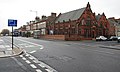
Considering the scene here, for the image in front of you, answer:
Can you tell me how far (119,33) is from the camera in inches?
3332

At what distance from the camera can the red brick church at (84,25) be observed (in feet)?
223

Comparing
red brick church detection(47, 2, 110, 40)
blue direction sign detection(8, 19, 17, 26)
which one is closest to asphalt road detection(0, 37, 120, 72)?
blue direction sign detection(8, 19, 17, 26)

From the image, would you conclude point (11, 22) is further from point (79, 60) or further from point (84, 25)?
point (84, 25)

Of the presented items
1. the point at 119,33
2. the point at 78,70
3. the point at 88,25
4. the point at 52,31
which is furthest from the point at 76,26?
the point at 78,70

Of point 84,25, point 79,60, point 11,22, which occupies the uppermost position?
point 84,25

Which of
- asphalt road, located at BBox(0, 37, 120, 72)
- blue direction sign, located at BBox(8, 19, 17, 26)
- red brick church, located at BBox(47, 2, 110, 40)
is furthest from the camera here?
red brick church, located at BBox(47, 2, 110, 40)

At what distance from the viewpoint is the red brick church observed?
6800 centimetres

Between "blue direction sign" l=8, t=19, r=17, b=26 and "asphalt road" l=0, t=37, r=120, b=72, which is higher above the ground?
"blue direction sign" l=8, t=19, r=17, b=26

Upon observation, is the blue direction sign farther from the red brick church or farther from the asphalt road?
the red brick church

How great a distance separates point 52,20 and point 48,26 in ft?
10.9

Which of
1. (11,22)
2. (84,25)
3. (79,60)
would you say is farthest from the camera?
(84,25)

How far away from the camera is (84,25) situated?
69.2 metres

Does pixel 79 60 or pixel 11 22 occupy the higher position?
pixel 11 22

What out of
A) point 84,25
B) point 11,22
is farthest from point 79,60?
point 84,25
